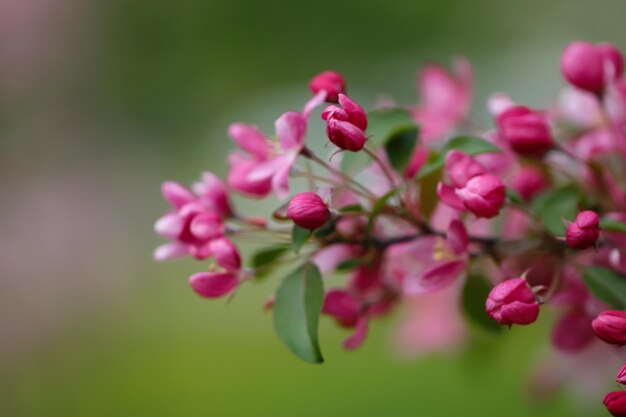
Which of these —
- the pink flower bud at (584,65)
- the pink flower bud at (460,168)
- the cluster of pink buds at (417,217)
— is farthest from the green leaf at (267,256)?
the pink flower bud at (584,65)

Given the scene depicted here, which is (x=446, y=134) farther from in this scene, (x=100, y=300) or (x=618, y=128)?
(x=100, y=300)

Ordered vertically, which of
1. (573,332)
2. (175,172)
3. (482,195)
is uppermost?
(175,172)

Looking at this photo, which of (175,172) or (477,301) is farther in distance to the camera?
(175,172)

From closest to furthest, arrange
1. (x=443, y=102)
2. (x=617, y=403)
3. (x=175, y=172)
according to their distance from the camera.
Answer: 1. (x=617, y=403)
2. (x=443, y=102)
3. (x=175, y=172)

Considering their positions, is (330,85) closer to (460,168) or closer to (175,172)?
(460,168)

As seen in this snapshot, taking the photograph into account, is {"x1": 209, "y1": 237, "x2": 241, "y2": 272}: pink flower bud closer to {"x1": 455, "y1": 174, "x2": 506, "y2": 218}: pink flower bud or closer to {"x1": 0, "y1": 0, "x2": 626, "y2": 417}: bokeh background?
{"x1": 455, "y1": 174, "x2": 506, "y2": 218}: pink flower bud

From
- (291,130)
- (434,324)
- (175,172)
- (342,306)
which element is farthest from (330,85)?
(175,172)

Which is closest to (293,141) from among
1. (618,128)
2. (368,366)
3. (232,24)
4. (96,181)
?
(618,128)
